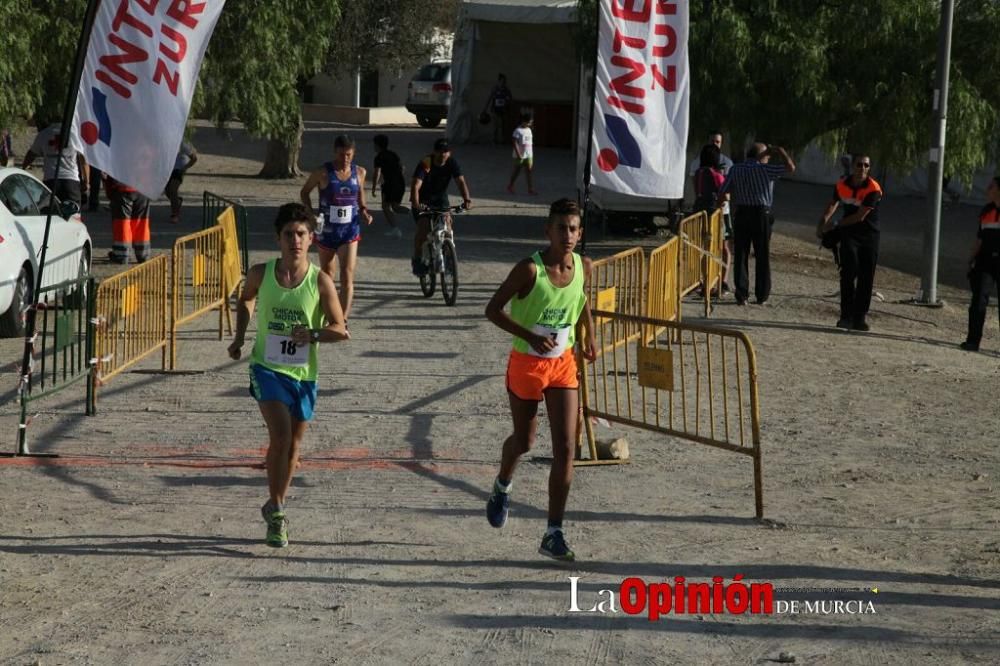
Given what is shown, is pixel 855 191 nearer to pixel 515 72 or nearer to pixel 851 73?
pixel 851 73

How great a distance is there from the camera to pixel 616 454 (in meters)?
10.0

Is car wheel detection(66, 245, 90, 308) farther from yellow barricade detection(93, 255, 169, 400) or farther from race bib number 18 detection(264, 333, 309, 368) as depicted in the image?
race bib number 18 detection(264, 333, 309, 368)

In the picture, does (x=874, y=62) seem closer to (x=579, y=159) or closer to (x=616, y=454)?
(x=579, y=159)

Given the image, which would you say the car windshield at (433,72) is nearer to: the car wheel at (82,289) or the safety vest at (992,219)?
the car wheel at (82,289)

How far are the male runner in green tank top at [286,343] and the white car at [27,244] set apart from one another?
19.8 ft

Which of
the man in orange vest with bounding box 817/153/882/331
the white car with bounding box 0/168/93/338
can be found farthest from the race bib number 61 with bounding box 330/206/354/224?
the man in orange vest with bounding box 817/153/882/331

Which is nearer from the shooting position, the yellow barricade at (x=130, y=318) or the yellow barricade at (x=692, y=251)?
the yellow barricade at (x=130, y=318)

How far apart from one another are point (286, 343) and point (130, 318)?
454cm

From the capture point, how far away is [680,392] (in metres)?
12.5

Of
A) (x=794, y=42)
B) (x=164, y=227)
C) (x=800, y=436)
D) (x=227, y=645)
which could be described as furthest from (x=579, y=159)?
(x=227, y=645)

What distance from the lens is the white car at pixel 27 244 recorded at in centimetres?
1376

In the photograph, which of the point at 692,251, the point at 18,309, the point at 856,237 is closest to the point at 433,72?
the point at 692,251

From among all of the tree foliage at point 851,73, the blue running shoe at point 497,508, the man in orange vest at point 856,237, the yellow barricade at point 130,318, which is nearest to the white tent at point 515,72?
the tree foliage at point 851,73

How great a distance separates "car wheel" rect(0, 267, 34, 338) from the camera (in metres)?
14.0
